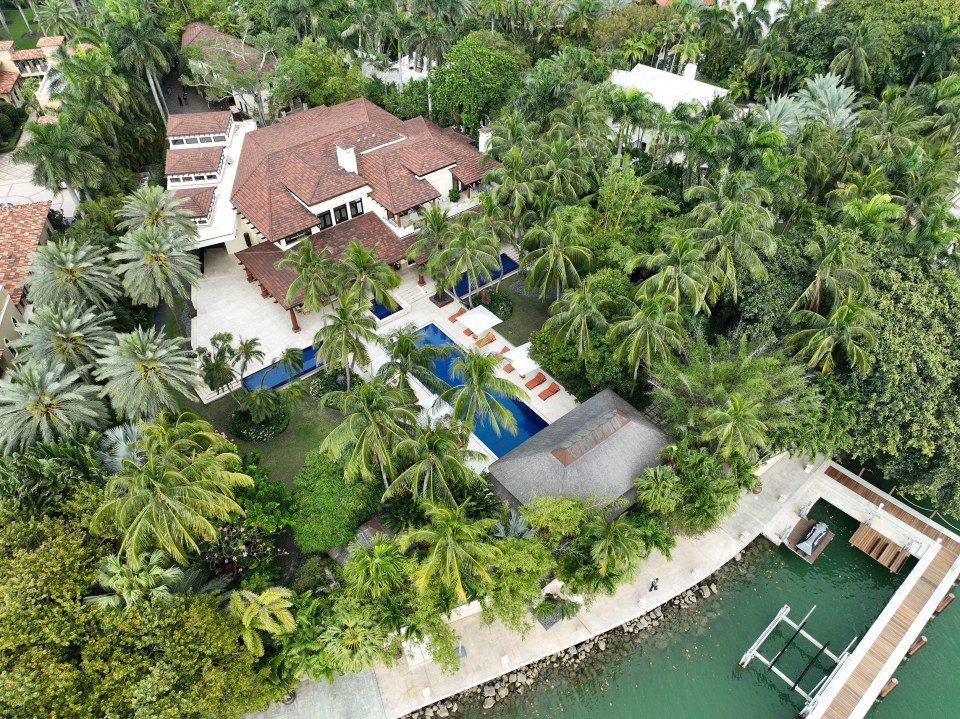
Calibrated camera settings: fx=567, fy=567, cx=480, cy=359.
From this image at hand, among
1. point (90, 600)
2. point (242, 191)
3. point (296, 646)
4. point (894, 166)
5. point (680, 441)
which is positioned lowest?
point (296, 646)

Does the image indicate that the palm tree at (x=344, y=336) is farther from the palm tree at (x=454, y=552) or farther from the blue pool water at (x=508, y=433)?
the palm tree at (x=454, y=552)

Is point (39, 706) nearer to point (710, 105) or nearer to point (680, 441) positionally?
point (680, 441)

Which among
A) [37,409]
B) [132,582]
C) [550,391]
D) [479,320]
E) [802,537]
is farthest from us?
[479,320]

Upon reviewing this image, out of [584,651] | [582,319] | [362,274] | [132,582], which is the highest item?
[582,319]

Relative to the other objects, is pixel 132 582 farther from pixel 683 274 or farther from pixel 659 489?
pixel 683 274

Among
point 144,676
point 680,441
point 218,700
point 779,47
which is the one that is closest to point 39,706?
point 144,676

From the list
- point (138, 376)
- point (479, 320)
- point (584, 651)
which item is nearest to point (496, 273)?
point (479, 320)
